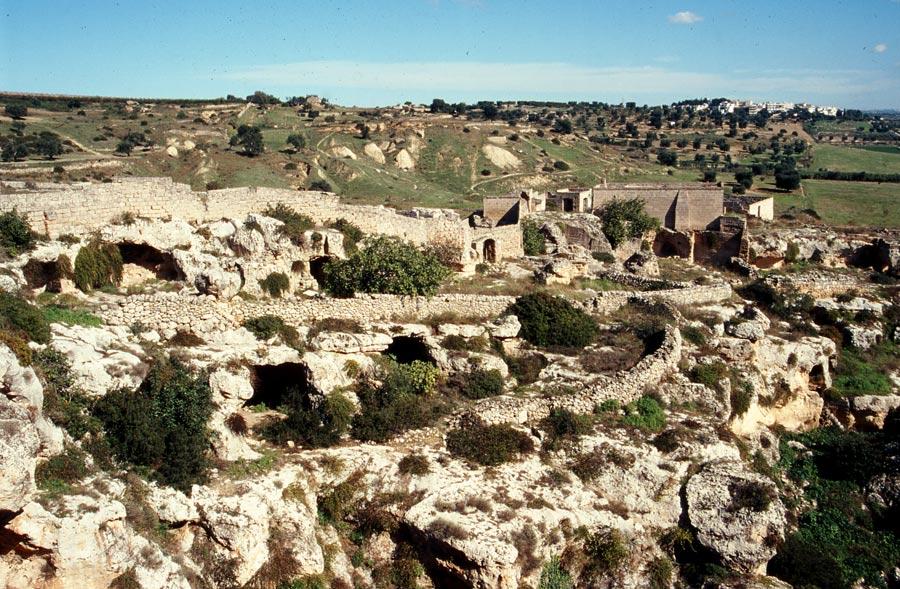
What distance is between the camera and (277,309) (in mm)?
19891

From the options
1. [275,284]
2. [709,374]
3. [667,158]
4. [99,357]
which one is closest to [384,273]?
[275,284]

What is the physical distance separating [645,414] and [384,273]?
9214 mm

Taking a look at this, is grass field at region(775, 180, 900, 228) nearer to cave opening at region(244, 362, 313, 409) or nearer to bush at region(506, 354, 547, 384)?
bush at region(506, 354, 547, 384)

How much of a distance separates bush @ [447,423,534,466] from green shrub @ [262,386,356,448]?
2677 mm

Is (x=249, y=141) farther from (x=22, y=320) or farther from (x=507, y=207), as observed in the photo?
(x=22, y=320)

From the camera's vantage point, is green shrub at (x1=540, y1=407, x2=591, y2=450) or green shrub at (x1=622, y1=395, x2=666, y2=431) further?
green shrub at (x1=622, y1=395, x2=666, y2=431)

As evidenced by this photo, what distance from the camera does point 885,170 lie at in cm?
8450

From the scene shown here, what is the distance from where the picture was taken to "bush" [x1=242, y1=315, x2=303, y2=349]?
1873cm

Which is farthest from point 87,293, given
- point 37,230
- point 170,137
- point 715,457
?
point 170,137

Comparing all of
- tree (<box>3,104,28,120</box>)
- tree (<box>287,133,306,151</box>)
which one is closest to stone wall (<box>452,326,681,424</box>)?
tree (<box>287,133,306,151</box>)

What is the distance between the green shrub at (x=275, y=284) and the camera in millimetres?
22672

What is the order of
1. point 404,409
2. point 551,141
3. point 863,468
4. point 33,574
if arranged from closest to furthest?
point 33,574
point 404,409
point 863,468
point 551,141

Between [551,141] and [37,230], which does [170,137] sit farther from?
[37,230]

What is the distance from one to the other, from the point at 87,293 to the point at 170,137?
186 ft
